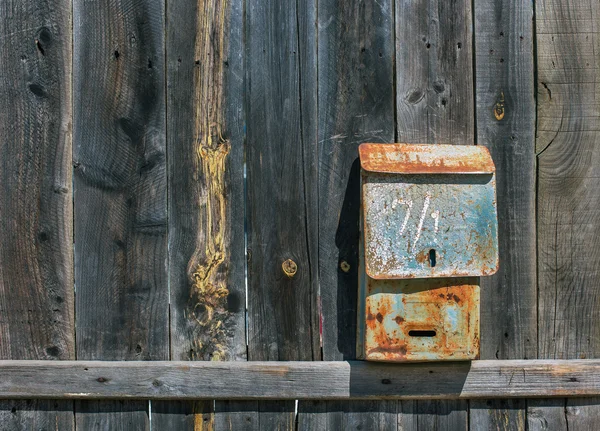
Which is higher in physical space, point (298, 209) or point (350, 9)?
point (350, 9)

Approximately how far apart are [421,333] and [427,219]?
0.37 m

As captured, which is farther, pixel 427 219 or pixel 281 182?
pixel 281 182

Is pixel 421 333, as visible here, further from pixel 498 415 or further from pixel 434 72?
pixel 434 72

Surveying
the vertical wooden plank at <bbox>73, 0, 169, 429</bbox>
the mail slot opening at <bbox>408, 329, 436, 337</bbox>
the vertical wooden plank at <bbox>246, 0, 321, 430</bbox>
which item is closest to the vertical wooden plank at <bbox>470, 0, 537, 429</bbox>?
the mail slot opening at <bbox>408, 329, 436, 337</bbox>

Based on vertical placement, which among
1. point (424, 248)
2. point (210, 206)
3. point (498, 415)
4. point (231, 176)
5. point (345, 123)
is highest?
point (345, 123)

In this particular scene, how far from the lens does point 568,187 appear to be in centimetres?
203

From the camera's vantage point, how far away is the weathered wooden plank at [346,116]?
1.97m

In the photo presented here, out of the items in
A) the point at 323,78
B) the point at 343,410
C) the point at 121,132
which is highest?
A: the point at 323,78

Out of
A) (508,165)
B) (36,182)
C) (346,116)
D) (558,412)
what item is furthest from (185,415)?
(508,165)

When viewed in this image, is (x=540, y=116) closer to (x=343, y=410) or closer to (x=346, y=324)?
(x=346, y=324)

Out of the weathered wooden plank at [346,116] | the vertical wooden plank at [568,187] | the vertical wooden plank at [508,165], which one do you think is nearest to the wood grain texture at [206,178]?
the weathered wooden plank at [346,116]

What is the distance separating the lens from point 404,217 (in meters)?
1.79

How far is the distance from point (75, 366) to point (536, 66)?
1.86 metres

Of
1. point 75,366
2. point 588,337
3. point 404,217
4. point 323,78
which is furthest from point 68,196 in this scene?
point 588,337
